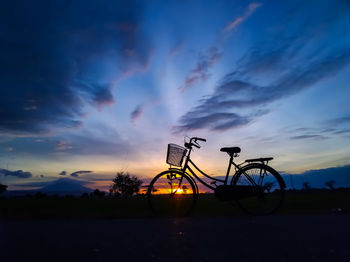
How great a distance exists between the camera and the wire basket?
6441mm

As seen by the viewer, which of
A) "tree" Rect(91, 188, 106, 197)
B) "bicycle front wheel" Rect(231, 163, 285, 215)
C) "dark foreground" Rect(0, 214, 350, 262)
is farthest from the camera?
"tree" Rect(91, 188, 106, 197)

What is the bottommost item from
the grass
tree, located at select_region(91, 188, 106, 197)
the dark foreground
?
the dark foreground

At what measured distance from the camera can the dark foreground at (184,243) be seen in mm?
2719

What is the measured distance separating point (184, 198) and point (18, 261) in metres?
4.51

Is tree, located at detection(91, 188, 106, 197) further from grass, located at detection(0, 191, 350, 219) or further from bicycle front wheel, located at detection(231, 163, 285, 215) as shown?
bicycle front wheel, located at detection(231, 163, 285, 215)

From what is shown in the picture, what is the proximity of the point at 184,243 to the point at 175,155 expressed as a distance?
11.2 feet

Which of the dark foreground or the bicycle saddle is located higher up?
the bicycle saddle

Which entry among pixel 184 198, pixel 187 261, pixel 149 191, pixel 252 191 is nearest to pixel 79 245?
pixel 187 261

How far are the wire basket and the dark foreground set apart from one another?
2.30m

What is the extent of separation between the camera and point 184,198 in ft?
22.0

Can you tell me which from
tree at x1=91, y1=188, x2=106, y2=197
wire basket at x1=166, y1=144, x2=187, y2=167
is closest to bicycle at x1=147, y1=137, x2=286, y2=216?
wire basket at x1=166, y1=144, x2=187, y2=167

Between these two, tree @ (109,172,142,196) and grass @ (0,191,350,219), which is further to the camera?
tree @ (109,172,142,196)

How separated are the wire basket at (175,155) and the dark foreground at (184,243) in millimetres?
2303

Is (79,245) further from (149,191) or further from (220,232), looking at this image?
(149,191)
